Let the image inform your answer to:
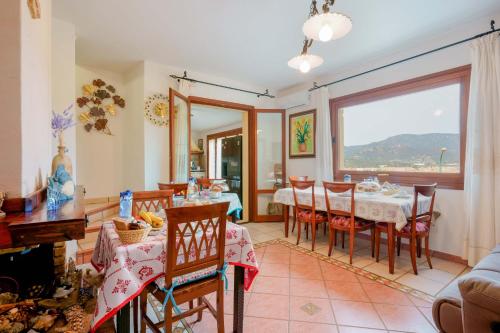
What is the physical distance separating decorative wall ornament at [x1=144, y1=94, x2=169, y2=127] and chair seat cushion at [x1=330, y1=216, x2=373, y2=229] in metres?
2.77

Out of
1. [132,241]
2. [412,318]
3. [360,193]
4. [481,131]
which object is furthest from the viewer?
[360,193]

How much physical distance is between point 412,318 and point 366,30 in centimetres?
287

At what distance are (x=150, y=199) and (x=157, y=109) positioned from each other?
190 cm

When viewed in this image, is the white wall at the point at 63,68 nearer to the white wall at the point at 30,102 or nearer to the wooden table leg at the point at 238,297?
the white wall at the point at 30,102

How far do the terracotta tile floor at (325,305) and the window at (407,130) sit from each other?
1617 millimetres

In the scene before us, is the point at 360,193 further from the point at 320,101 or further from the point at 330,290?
the point at 320,101

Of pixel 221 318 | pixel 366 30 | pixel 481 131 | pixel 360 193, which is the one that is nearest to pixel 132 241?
pixel 221 318

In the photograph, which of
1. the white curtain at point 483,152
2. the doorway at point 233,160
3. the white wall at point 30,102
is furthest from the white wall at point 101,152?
the white curtain at point 483,152

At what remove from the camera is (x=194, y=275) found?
1.36m

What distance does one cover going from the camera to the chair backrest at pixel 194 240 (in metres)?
1.19

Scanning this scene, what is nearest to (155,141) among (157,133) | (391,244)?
(157,133)

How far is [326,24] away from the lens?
5.58ft

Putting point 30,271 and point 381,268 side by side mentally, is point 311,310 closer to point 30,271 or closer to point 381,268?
point 381,268

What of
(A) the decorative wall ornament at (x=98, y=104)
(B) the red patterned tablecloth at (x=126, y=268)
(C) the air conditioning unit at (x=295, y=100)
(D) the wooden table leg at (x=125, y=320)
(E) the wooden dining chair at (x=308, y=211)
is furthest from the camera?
(C) the air conditioning unit at (x=295, y=100)
